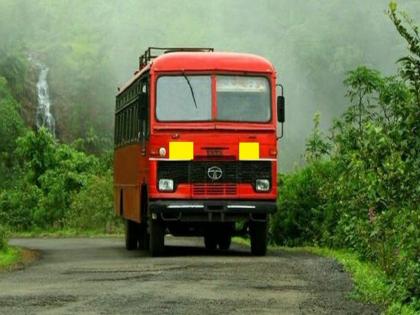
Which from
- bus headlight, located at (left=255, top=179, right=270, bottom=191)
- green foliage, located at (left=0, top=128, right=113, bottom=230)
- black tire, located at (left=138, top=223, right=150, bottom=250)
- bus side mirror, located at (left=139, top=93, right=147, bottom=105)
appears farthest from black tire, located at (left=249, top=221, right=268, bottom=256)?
green foliage, located at (left=0, top=128, right=113, bottom=230)

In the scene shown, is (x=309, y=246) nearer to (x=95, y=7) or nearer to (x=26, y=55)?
(x=26, y=55)

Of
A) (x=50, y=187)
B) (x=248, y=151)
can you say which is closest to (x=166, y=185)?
(x=248, y=151)

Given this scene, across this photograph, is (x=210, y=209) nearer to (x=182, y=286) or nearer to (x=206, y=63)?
(x=206, y=63)

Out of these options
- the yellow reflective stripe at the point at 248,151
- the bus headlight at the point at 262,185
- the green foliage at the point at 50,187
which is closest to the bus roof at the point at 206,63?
the yellow reflective stripe at the point at 248,151

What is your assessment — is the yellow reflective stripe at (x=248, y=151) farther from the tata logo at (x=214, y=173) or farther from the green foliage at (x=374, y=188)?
the green foliage at (x=374, y=188)

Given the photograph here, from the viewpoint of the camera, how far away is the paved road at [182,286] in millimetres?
12516

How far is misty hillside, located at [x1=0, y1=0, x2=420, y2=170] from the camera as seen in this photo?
8900 cm

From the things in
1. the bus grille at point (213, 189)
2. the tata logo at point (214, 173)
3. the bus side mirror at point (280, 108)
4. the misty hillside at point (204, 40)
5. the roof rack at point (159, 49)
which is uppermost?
the misty hillside at point (204, 40)

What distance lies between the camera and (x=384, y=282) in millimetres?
14555

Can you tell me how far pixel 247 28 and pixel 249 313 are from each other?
95113 mm

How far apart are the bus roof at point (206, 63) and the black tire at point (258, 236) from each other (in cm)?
272

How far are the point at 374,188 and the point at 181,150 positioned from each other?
361 inches

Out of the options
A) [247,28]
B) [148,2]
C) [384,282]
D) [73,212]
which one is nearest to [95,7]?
[148,2]

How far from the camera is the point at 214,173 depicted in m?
20.6
